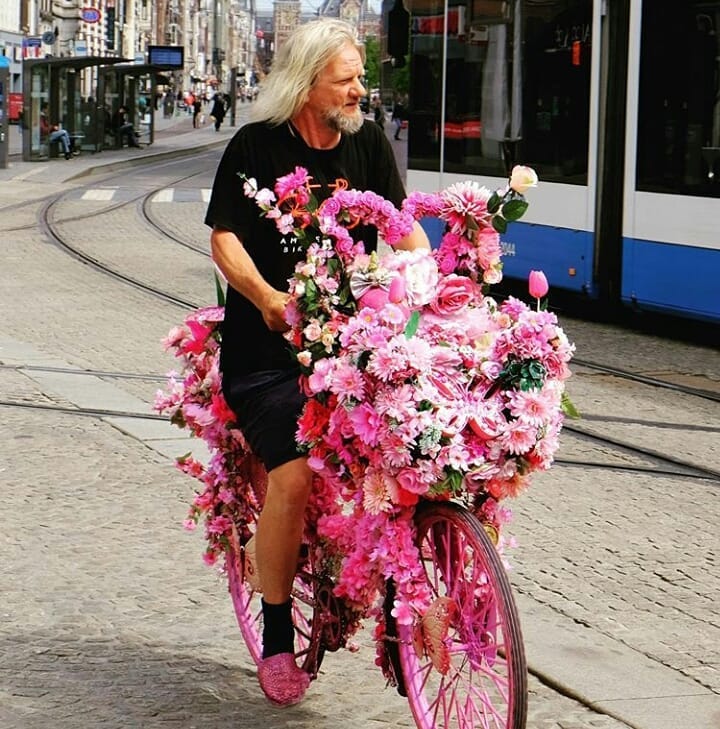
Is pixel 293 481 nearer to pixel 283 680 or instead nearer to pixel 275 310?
pixel 275 310

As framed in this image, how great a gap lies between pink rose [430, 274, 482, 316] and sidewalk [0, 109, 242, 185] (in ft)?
78.9

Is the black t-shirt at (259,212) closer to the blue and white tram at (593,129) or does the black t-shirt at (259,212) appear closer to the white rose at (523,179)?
the white rose at (523,179)

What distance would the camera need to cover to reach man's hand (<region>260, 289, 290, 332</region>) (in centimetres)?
371

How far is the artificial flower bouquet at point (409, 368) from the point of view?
3.47 m

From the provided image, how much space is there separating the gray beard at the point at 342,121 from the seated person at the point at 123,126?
41.6 meters

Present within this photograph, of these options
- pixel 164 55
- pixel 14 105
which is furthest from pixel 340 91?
pixel 14 105

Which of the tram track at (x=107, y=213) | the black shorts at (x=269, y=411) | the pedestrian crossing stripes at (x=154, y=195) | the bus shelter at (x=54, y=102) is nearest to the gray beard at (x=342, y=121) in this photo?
the black shorts at (x=269, y=411)

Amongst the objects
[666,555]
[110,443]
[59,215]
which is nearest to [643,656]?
[666,555]

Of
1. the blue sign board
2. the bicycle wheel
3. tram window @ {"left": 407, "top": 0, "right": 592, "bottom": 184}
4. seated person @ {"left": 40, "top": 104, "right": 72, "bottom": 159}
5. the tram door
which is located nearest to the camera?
the bicycle wheel

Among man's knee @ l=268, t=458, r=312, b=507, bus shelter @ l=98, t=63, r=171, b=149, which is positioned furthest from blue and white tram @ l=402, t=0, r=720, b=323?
bus shelter @ l=98, t=63, r=171, b=149

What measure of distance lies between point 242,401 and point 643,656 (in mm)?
1383

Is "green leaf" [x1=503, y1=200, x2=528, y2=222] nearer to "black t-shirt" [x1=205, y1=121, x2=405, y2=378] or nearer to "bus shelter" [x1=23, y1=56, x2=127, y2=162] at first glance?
"black t-shirt" [x1=205, y1=121, x2=405, y2=378]

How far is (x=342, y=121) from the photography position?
3928 millimetres

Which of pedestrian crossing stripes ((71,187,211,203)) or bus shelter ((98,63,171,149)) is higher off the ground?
bus shelter ((98,63,171,149))
